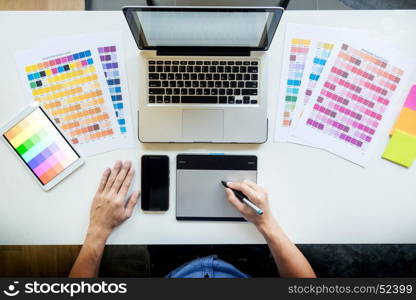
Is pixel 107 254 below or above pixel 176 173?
below

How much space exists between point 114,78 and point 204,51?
26 centimetres

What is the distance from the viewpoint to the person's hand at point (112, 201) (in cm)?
84

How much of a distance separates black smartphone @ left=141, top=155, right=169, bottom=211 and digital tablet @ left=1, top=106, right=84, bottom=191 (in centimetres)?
19

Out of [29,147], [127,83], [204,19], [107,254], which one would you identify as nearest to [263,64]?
[204,19]

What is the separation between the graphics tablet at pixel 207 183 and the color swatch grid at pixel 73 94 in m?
0.24

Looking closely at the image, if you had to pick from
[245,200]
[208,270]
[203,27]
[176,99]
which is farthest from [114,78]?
[208,270]

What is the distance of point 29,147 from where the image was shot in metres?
0.85

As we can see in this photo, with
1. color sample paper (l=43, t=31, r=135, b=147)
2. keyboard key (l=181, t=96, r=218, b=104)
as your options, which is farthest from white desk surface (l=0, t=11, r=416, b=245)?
keyboard key (l=181, t=96, r=218, b=104)

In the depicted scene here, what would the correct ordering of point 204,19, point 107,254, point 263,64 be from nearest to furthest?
point 204,19 → point 263,64 → point 107,254

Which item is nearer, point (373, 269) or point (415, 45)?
point (415, 45)

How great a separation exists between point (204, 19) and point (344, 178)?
560 mm

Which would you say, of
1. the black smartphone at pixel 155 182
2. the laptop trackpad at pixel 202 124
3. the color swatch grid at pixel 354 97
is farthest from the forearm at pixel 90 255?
the color swatch grid at pixel 354 97

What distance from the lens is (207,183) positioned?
84cm

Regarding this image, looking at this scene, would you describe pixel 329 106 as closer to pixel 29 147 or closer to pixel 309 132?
pixel 309 132
